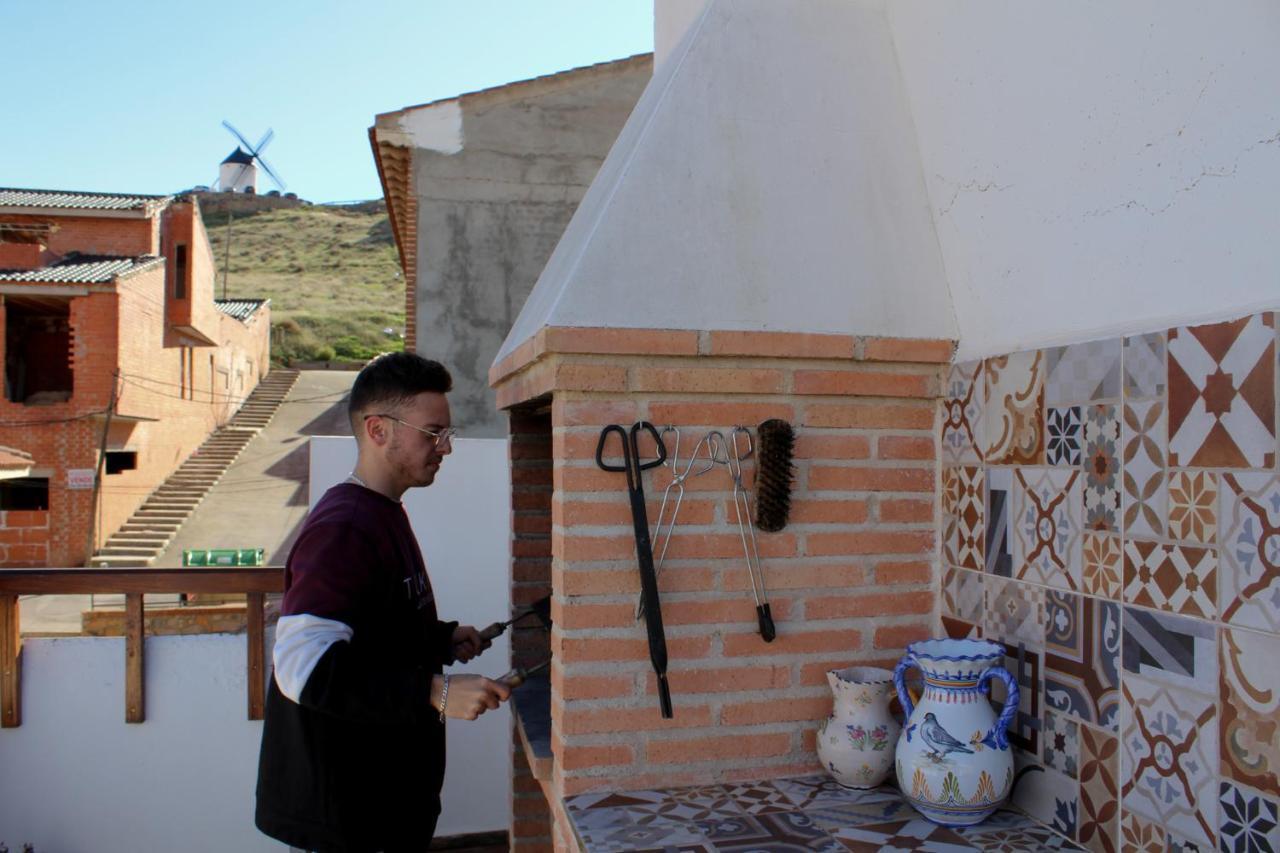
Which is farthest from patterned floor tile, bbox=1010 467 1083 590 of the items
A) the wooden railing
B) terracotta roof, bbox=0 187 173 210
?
terracotta roof, bbox=0 187 173 210

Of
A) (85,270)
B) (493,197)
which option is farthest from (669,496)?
(85,270)

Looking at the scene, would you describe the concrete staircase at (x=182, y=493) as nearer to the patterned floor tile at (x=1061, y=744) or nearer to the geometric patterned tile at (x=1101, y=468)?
the patterned floor tile at (x=1061, y=744)

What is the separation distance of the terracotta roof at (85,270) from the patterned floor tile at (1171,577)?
61.2ft

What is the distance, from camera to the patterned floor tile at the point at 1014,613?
1857 millimetres

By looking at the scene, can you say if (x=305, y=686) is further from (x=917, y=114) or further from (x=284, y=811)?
(x=917, y=114)

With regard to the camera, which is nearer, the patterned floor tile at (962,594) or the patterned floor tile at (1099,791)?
the patterned floor tile at (1099,791)

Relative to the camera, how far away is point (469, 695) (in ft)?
6.91

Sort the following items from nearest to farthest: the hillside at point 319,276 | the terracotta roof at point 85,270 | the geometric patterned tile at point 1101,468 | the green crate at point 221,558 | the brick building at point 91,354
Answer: the geometric patterned tile at point 1101,468
the green crate at point 221,558
the terracotta roof at point 85,270
the brick building at point 91,354
the hillside at point 319,276

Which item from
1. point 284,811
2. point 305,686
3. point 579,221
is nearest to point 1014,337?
point 579,221

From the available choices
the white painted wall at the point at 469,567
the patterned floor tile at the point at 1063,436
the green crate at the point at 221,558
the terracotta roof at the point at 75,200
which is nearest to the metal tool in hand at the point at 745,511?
the patterned floor tile at the point at 1063,436

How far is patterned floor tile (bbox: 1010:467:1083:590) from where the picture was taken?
1.76 m

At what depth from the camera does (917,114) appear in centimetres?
234

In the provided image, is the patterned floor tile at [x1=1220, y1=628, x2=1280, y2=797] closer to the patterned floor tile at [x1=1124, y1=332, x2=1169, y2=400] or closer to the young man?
the patterned floor tile at [x1=1124, y1=332, x2=1169, y2=400]

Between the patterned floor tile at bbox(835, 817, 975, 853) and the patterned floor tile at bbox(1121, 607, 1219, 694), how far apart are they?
498mm
